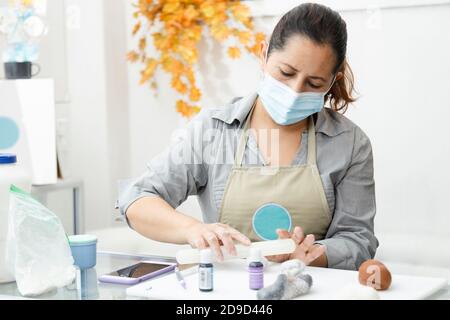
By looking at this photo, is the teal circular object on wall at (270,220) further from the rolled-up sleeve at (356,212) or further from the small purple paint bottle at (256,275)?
the small purple paint bottle at (256,275)

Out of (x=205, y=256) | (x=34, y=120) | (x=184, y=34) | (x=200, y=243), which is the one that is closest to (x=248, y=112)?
(x=200, y=243)

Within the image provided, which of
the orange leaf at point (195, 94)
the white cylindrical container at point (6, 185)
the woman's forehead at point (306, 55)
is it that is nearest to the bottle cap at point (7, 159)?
the white cylindrical container at point (6, 185)

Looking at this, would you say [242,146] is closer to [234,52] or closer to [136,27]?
[234,52]

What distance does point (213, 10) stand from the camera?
120 inches

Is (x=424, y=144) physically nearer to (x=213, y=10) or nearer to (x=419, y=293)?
(x=213, y=10)

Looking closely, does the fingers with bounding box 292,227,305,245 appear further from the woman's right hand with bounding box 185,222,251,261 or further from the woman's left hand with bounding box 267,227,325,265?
the woman's right hand with bounding box 185,222,251,261

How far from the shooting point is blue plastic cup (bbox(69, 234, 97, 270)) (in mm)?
1504

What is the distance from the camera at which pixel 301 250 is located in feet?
4.96

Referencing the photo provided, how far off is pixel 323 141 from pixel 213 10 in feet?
4.74

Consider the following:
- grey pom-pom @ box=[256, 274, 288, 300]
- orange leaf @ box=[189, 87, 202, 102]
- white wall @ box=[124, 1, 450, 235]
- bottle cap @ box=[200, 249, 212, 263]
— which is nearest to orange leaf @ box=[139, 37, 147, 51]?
orange leaf @ box=[189, 87, 202, 102]

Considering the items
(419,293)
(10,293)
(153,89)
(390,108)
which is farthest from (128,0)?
(419,293)

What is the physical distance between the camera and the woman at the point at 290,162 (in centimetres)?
167

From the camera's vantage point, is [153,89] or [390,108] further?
[153,89]
